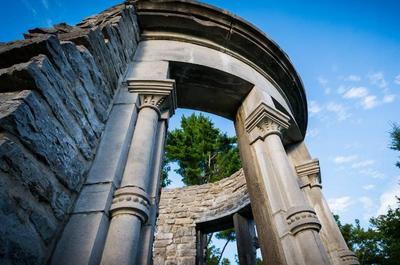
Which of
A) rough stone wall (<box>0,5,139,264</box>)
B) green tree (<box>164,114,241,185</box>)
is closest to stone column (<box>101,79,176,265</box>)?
rough stone wall (<box>0,5,139,264</box>)

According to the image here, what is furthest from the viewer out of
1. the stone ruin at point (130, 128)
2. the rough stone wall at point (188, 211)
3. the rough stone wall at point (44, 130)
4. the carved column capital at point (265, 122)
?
the rough stone wall at point (188, 211)

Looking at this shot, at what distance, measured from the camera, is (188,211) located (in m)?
8.81

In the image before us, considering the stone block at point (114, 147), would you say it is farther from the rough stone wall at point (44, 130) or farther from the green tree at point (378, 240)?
the green tree at point (378, 240)

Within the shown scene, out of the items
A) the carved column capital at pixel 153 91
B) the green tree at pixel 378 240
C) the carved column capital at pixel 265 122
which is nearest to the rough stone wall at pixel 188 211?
the carved column capital at pixel 265 122

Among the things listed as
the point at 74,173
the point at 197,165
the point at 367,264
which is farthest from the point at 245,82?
the point at 367,264

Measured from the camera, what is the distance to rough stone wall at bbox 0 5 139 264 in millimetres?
1236

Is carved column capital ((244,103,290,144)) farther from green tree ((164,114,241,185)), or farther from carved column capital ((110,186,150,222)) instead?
green tree ((164,114,241,185))

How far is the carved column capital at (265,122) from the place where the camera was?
345cm

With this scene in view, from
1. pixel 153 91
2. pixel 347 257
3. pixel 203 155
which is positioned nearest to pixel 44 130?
pixel 153 91

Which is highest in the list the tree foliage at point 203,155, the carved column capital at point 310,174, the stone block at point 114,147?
the tree foliage at point 203,155

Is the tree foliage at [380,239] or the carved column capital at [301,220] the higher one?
the tree foliage at [380,239]

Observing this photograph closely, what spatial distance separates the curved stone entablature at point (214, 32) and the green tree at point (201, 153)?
8.12m

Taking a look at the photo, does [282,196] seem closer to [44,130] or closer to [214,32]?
[44,130]

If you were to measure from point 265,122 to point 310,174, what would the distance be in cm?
146
